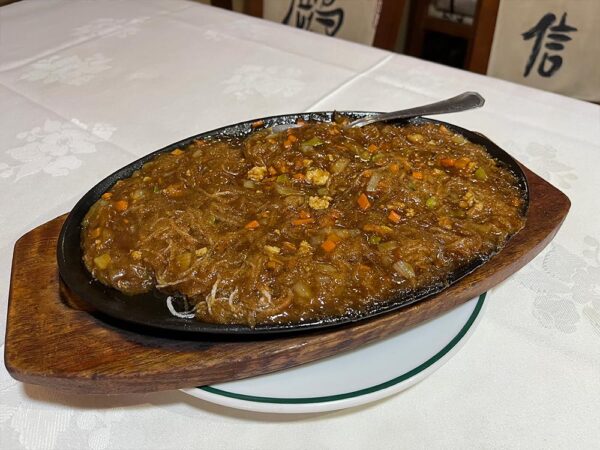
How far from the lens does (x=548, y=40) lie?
302cm

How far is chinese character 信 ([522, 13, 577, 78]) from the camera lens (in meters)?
2.96

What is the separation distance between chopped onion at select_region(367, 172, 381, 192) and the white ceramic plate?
0.38m

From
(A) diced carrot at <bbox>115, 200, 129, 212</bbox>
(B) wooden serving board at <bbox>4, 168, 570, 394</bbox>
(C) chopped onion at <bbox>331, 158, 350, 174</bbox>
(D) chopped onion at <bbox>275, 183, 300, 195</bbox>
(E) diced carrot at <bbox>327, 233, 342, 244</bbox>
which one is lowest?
(B) wooden serving board at <bbox>4, 168, 570, 394</bbox>

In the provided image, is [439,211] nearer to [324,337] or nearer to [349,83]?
[324,337]

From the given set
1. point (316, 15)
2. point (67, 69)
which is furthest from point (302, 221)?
point (316, 15)

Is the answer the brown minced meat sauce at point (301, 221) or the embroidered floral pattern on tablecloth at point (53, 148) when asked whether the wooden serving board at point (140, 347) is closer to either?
the brown minced meat sauce at point (301, 221)

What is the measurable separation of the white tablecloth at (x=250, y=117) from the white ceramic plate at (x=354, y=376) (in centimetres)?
10

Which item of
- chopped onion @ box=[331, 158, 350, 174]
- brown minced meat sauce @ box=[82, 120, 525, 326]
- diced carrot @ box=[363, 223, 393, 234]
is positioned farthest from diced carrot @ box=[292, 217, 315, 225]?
chopped onion @ box=[331, 158, 350, 174]

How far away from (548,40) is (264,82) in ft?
5.38

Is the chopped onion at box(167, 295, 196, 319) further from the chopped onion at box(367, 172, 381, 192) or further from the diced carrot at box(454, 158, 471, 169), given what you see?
the diced carrot at box(454, 158, 471, 169)

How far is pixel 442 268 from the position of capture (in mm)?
1258

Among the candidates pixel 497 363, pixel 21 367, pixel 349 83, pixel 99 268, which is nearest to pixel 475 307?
pixel 497 363

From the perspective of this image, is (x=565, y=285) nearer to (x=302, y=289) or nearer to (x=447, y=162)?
(x=447, y=162)

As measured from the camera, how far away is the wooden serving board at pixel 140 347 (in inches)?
43.0
